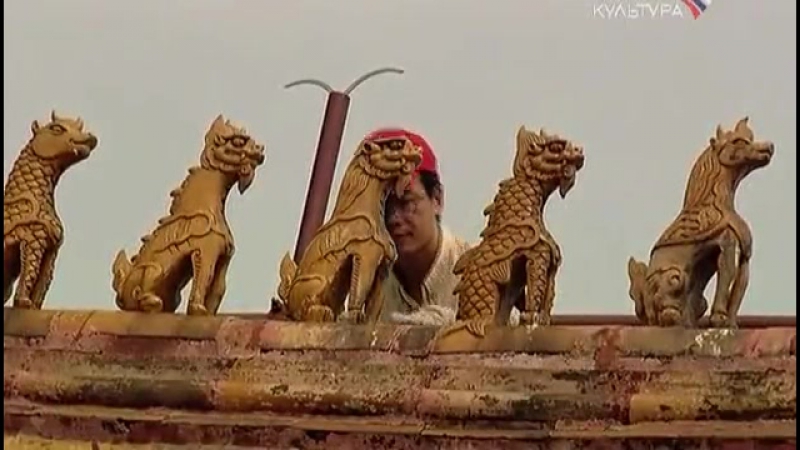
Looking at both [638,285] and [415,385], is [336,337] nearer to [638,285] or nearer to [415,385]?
[415,385]

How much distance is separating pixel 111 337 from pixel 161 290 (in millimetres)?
166

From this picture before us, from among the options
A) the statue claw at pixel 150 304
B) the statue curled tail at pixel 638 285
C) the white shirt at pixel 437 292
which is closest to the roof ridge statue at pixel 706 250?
the statue curled tail at pixel 638 285

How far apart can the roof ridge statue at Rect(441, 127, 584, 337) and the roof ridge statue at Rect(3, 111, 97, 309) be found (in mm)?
1056

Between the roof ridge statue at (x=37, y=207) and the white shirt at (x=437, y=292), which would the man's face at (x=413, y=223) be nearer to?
the white shirt at (x=437, y=292)

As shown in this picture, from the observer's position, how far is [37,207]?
4.20 meters

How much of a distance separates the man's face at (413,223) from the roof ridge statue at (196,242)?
1.22m

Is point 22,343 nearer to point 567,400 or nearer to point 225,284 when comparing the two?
point 225,284

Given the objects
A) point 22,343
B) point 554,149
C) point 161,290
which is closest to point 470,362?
point 554,149

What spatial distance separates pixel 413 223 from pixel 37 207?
1.58 m

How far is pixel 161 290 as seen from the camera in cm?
403

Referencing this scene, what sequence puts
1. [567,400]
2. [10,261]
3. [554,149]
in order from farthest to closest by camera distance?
[10,261] < [554,149] < [567,400]

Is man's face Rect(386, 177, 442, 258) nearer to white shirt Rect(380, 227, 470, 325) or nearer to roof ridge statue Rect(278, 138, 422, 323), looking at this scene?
white shirt Rect(380, 227, 470, 325)

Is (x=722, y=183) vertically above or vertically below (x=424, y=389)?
above

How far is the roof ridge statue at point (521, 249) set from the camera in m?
3.81
